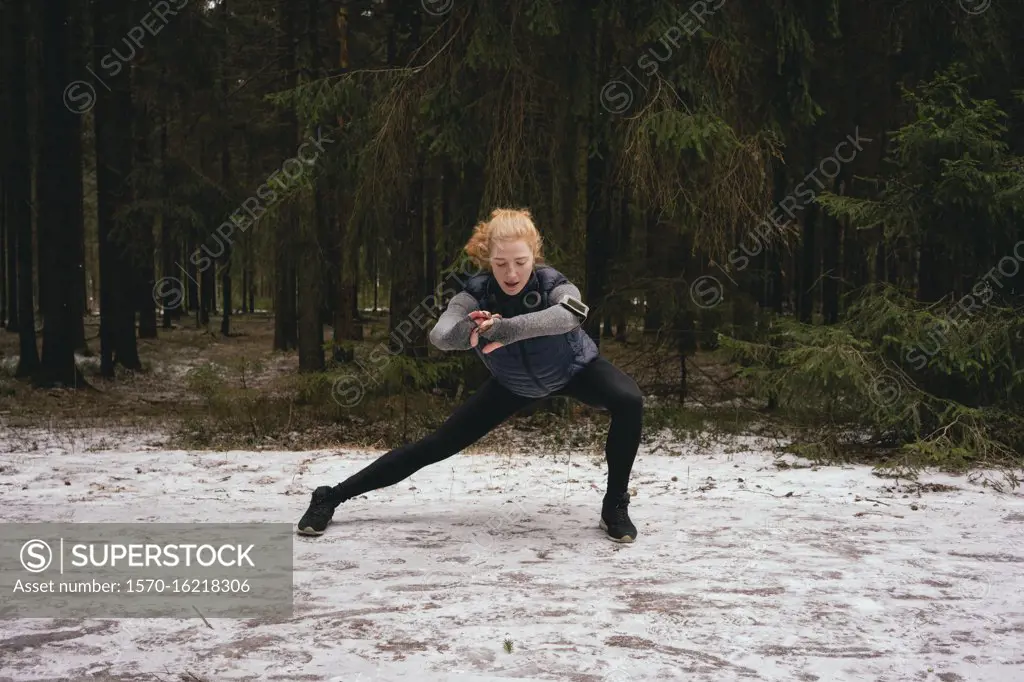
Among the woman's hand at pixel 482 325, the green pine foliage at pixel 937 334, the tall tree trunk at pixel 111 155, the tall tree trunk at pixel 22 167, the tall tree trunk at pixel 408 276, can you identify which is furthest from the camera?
the tall tree trunk at pixel 111 155

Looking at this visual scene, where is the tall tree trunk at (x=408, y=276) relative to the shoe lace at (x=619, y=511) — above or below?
above

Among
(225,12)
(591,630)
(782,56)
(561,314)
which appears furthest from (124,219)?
(591,630)

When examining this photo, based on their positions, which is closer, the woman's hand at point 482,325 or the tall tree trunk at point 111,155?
the woman's hand at point 482,325

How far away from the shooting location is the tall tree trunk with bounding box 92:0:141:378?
1686 cm

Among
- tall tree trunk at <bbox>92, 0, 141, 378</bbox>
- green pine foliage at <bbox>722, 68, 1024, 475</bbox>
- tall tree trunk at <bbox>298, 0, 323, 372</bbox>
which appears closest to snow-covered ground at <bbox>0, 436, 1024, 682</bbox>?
green pine foliage at <bbox>722, 68, 1024, 475</bbox>

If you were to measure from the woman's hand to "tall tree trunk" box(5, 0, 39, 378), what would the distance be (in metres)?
14.2

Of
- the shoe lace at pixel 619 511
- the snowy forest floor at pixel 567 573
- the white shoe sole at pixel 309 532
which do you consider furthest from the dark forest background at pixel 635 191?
the white shoe sole at pixel 309 532

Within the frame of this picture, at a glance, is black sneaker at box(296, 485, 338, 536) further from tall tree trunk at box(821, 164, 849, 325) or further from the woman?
tall tree trunk at box(821, 164, 849, 325)

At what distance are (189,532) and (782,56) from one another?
27.3ft

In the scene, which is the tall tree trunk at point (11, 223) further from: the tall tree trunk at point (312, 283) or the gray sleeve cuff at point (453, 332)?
the gray sleeve cuff at point (453, 332)

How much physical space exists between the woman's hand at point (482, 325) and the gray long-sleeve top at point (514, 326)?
26mm

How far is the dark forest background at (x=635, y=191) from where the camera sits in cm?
830

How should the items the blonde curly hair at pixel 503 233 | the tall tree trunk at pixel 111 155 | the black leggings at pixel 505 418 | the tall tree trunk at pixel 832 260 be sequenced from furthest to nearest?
the tall tree trunk at pixel 832 260, the tall tree trunk at pixel 111 155, the black leggings at pixel 505 418, the blonde curly hair at pixel 503 233

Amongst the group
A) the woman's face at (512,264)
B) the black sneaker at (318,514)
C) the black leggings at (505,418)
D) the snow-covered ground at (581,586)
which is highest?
the woman's face at (512,264)
